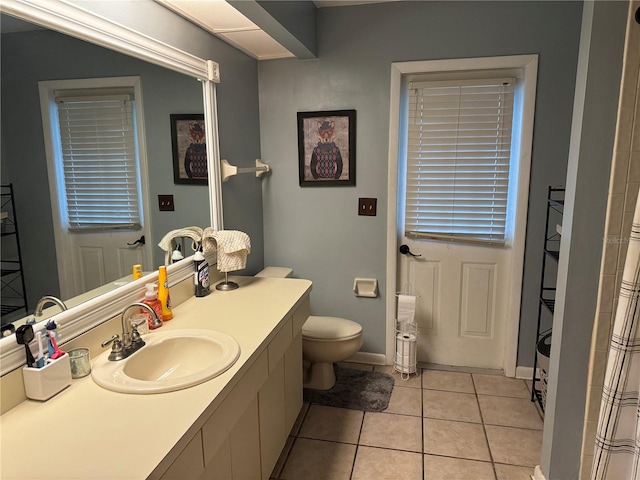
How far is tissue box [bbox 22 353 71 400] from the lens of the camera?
1.25m

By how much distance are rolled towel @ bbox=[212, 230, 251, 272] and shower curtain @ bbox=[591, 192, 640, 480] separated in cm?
164

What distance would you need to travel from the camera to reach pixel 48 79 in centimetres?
141

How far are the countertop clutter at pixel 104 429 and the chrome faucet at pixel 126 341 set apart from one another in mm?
128

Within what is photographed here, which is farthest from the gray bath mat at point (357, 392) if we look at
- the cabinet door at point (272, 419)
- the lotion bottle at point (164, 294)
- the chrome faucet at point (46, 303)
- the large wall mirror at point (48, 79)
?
the chrome faucet at point (46, 303)

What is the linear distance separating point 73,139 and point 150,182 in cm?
42

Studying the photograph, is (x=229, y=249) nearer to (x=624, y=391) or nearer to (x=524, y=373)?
(x=624, y=391)

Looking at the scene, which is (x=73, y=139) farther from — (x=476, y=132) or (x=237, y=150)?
(x=476, y=132)

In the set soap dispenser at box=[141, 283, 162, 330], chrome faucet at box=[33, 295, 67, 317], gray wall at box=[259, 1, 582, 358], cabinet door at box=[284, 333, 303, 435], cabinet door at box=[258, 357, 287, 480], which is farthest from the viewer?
gray wall at box=[259, 1, 582, 358]

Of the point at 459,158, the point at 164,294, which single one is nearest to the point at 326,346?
the point at 164,294

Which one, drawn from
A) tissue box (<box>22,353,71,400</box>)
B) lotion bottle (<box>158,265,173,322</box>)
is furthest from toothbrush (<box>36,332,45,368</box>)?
lotion bottle (<box>158,265,173,322</box>)


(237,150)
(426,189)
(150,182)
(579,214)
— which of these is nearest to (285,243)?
(237,150)

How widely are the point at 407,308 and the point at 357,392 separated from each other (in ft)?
2.13

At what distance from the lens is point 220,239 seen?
2.27 m

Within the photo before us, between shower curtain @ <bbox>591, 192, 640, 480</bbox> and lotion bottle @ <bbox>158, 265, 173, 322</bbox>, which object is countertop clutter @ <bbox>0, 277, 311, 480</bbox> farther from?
shower curtain @ <bbox>591, 192, 640, 480</bbox>
